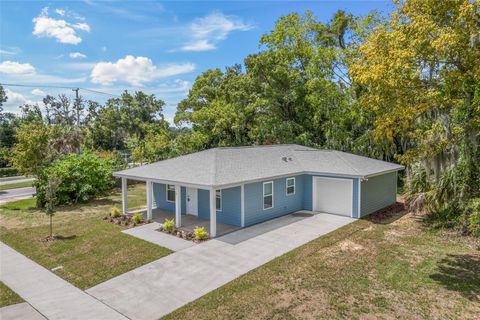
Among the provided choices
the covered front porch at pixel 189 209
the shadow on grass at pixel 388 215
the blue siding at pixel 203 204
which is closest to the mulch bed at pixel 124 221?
the covered front porch at pixel 189 209

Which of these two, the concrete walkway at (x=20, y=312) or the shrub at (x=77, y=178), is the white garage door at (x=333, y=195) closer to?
the concrete walkway at (x=20, y=312)

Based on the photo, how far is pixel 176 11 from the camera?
15.1m

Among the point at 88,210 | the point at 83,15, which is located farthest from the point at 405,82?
the point at 88,210

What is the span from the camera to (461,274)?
8.36 metres

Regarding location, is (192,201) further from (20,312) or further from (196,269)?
(20,312)

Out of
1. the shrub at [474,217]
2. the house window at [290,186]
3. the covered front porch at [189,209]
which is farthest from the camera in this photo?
the house window at [290,186]

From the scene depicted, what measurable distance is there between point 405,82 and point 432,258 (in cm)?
557

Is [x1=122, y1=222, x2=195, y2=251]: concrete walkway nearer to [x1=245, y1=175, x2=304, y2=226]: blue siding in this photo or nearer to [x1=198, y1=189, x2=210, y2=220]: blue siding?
[x1=198, y1=189, x2=210, y2=220]: blue siding

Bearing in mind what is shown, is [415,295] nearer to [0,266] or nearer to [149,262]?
[149,262]

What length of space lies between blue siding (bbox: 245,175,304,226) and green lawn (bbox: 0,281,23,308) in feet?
26.7

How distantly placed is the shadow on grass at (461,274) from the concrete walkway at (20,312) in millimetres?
9770

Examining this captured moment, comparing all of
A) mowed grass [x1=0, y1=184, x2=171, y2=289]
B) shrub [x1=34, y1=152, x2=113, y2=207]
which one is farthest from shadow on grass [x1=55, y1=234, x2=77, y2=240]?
shrub [x1=34, y1=152, x2=113, y2=207]

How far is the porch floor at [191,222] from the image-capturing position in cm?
1271

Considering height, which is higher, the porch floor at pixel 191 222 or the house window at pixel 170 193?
the house window at pixel 170 193
